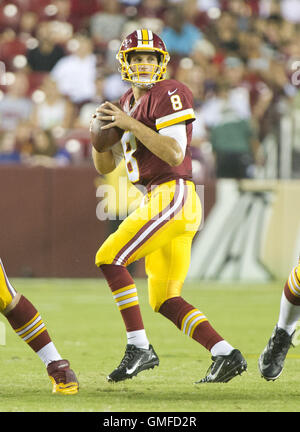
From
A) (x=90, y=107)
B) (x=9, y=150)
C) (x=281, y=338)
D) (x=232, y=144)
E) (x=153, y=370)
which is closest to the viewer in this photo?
(x=281, y=338)

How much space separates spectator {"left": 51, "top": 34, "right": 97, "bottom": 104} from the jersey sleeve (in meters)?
7.34

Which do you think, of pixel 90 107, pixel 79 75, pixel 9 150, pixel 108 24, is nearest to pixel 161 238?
pixel 9 150

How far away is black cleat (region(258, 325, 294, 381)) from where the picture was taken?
4526 mm

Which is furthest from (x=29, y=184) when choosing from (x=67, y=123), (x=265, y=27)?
(x=265, y=27)

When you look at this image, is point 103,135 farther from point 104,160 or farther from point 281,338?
point 281,338

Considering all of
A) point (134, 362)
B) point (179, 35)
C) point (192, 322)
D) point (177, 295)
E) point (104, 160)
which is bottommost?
point (134, 362)

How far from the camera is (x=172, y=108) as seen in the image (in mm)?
4391

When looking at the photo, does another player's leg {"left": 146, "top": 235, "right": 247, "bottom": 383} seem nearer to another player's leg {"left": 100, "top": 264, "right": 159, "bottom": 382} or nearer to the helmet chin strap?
another player's leg {"left": 100, "top": 264, "right": 159, "bottom": 382}

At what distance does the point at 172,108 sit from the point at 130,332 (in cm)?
119

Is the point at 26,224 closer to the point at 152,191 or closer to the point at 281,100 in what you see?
the point at 281,100

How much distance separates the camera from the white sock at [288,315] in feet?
14.7

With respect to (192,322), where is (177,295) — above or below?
above

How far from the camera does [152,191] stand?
457cm

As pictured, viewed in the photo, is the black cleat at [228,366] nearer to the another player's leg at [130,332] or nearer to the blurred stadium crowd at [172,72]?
the another player's leg at [130,332]
